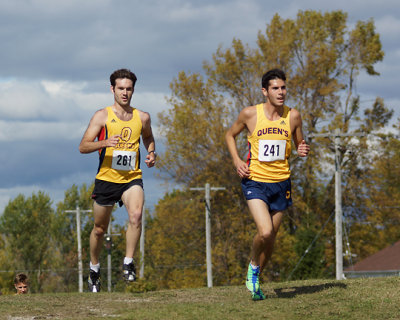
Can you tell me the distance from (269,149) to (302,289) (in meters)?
2.30

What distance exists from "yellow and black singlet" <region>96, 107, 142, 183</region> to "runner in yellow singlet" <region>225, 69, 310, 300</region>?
134cm

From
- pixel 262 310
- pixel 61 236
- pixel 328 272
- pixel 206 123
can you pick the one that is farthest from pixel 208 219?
pixel 262 310

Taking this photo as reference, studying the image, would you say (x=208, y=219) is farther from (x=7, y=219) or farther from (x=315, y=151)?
(x=7, y=219)

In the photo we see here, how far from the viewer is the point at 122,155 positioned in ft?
32.6

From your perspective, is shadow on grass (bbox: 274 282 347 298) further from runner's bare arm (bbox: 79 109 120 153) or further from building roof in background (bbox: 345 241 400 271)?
building roof in background (bbox: 345 241 400 271)

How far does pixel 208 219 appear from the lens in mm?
40125

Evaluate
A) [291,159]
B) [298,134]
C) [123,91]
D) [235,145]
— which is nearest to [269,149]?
[235,145]

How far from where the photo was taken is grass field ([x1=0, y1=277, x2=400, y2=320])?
837 centimetres

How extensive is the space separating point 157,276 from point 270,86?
159 ft

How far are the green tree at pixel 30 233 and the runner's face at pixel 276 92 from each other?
160 ft

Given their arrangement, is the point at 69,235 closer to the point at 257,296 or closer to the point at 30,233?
the point at 30,233

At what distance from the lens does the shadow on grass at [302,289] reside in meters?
10.0

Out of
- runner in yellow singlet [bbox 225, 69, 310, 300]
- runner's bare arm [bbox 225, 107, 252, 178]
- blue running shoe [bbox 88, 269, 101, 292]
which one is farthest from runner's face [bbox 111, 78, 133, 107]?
blue running shoe [bbox 88, 269, 101, 292]

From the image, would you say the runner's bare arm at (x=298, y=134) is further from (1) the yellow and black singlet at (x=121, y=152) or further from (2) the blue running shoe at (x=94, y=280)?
(2) the blue running shoe at (x=94, y=280)
